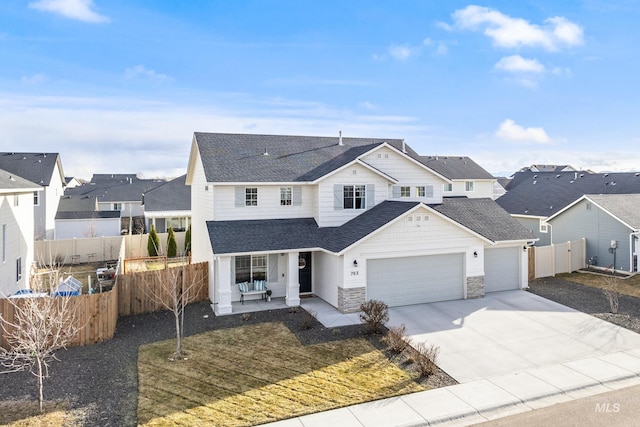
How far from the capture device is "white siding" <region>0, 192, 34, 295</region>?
16.9 metres

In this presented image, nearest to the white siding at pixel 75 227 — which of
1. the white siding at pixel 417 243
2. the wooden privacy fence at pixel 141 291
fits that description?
the wooden privacy fence at pixel 141 291

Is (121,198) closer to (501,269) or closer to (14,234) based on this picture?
(14,234)

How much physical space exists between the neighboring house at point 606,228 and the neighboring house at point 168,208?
3042 centimetres

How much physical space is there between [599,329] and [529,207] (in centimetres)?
2074

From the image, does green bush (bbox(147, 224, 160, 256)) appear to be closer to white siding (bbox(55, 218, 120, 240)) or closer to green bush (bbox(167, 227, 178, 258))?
green bush (bbox(167, 227, 178, 258))

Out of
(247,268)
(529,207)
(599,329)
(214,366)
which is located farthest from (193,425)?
(529,207)

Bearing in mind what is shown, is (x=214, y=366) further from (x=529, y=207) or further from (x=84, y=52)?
(x=529, y=207)

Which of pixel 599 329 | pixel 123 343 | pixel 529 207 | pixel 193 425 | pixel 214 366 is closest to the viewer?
pixel 193 425

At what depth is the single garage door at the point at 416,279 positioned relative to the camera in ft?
56.7

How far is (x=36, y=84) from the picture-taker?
58.5ft

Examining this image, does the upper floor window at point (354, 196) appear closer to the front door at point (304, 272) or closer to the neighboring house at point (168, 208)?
the front door at point (304, 272)

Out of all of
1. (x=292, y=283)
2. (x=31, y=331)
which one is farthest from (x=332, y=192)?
(x=31, y=331)

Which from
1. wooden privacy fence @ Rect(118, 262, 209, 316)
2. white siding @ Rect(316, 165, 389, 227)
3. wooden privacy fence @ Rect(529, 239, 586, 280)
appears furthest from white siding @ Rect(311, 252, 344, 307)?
wooden privacy fence @ Rect(529, 239, 586, 280)

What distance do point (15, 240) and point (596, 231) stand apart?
3229cm
